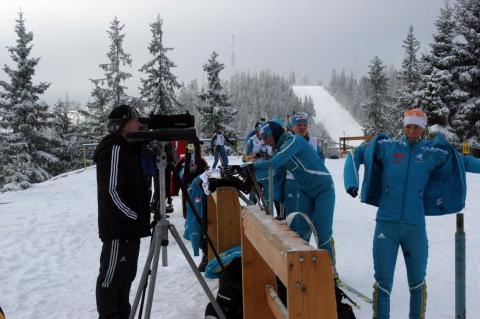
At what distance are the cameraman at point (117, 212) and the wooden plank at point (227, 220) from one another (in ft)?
4.97

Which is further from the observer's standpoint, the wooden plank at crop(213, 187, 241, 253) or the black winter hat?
the wooden plank at crop(213, 187, 241, 253)

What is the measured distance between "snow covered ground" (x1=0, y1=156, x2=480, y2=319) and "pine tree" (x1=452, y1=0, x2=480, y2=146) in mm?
20227

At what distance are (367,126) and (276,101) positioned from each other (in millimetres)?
62322

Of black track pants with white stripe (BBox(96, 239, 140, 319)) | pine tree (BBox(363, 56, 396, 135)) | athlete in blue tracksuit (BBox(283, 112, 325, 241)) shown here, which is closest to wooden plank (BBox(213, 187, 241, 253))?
athlete in blue tracksuit (BBox(283, 112, 325, 241))

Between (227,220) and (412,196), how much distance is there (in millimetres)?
Answer: 2061

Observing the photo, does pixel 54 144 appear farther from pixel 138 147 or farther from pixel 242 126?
pixel 242 126

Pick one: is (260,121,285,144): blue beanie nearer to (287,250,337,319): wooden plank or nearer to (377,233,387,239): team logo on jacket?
(377,233,387,239): team logo on jacket

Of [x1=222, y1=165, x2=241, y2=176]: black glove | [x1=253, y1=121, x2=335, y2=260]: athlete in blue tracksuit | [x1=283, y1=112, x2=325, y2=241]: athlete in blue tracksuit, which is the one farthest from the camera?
[x1=283, y1=112, x2=325, y2=241]: athlete in blue tracksuit

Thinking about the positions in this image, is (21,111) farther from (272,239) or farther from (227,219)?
(272,239)

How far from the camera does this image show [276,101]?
11019cm

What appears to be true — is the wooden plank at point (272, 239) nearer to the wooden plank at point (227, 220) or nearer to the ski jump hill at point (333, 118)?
the wooden plank at point (227, 220)

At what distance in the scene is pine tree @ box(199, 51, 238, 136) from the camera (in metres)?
37.3

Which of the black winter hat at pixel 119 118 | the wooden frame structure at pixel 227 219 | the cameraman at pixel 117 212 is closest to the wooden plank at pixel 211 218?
the wooden frame structure at pixel 227 219

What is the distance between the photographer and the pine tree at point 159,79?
3375 centimetres
